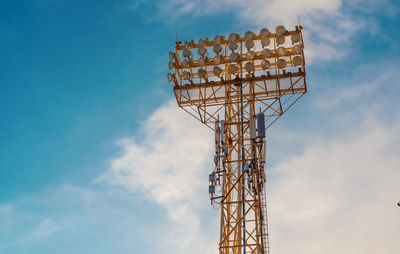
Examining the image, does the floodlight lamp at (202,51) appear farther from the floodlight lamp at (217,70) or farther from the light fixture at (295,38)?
the light fixture at (295,38)

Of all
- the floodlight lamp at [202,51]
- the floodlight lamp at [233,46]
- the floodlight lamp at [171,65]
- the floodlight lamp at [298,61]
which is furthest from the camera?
the floodlight lamp at [171,65]

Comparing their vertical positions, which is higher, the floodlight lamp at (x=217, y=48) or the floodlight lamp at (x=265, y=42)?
the floodlight lamp at (x=217, y=48)

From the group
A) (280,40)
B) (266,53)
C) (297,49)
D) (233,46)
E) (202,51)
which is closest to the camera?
(266,53)

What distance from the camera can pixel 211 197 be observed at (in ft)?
84.9

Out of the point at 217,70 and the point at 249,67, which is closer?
the point at 249,67

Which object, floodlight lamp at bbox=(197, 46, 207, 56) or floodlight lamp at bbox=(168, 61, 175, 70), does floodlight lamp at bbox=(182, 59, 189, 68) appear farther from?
floodlight lamp at bbox=(197, 46, 207, 56)

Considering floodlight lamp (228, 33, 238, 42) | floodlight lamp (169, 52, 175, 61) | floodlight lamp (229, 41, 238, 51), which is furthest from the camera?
floodlight lamp (169, 52, 175, 61)

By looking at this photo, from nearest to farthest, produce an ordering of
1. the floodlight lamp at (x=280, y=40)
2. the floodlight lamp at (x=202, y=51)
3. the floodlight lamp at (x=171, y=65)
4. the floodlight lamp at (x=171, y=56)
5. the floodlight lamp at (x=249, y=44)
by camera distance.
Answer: the floodlight lamp at (x=249, y=44) → the floodlight lamp at (x=280, y=40) → the floodlight lamp at (x=202, y=51) → the floodlight lamp at (x=171, y=65) → the floodlight lamp at (x=171, y=56)

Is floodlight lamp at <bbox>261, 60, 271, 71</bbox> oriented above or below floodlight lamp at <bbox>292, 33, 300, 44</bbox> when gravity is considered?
below

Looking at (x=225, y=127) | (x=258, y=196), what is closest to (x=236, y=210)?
(x=258, y=196)

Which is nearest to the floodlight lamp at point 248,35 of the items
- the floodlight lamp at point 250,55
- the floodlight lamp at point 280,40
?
the floodlight lamp at point 250,55

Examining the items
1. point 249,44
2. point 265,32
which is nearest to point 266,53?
point 249,44

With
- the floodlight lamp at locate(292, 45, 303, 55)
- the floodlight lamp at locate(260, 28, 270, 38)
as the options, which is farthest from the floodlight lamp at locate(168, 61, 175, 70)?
the floodlight lamp at locate(292, 45, 303, 55)

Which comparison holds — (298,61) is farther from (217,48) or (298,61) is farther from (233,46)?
(217,48)
